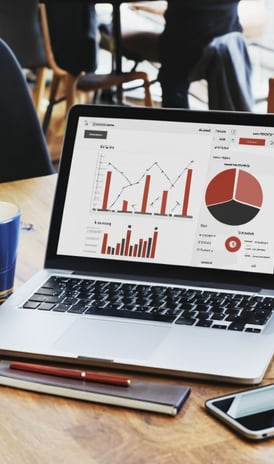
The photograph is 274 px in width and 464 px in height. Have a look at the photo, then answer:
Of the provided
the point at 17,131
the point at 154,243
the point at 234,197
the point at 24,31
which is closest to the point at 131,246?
the point at 154,243

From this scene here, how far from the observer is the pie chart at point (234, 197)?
113 cm

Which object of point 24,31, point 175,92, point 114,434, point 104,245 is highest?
point 24,31

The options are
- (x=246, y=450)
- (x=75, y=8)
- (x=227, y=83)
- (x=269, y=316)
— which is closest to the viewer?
(x=246, y=450)

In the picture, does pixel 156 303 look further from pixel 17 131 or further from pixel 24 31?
pixel 24 31

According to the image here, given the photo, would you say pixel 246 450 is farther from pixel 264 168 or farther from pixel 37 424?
pixel 264 168

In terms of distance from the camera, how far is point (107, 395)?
0.90 metres

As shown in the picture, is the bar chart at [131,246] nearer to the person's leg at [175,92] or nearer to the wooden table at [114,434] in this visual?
the wooden table at [114,434]

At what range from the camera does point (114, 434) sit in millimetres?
Answer: 856

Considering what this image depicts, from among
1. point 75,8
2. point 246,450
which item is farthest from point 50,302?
point 75,8

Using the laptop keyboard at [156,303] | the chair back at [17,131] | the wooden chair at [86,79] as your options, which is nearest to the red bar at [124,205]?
the laptop keyboard at [156,303]

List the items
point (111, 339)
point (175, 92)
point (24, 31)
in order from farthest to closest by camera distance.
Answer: point (24, 31)
point (175, 92)
point (111, 339)

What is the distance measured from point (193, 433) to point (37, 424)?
0.16 m

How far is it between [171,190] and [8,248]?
229mm

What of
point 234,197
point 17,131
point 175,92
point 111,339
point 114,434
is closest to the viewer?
point 114,434
